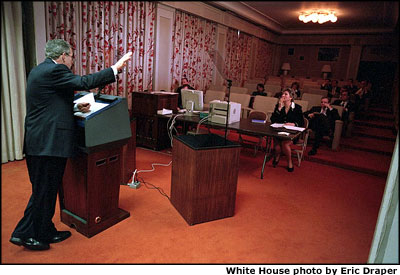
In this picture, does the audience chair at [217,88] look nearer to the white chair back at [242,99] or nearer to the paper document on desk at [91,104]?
the white chair back at [242,99]

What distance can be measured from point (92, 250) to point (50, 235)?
1.05 feet

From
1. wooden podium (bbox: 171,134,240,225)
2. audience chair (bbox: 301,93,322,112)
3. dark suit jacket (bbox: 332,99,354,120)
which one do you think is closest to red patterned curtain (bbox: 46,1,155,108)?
wooden podium (bbox: 171,134,240,225)

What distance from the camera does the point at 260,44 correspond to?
30.1 ft

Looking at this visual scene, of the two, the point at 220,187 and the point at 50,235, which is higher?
the point at 220,187

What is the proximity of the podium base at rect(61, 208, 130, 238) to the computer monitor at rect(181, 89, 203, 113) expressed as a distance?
2091 mm

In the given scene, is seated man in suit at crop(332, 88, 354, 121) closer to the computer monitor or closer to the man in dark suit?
the computer monitor

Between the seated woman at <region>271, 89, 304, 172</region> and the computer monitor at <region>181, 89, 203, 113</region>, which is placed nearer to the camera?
the seated woman at <region>271, 89, 304, 172</region>

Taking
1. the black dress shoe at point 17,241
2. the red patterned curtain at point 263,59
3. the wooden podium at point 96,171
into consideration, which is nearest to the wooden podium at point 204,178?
the wooden podium at point 96,171

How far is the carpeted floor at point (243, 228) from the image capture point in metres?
1.83

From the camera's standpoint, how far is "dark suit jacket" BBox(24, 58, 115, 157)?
1.60 metres

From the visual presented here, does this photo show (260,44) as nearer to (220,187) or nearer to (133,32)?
(133,32)

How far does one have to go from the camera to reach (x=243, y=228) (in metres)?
2.30

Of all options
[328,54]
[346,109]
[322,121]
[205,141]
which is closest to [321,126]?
[322,121]

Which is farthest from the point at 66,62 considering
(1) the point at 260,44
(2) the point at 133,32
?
(1) the point at 260,44
